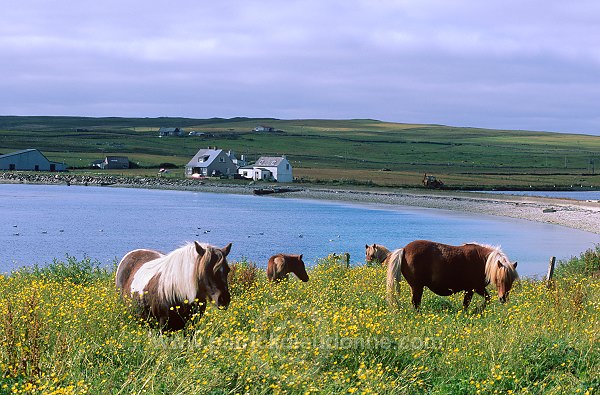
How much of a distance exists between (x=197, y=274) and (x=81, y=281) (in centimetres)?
858

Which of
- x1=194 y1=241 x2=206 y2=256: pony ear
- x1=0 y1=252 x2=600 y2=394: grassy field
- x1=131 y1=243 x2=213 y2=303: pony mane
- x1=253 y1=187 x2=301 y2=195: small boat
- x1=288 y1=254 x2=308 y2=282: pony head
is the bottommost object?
x1=253 y1=187 x2=301 y2=195: small boat

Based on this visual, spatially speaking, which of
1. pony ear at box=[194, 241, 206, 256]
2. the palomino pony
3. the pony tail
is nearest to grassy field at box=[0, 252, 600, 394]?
the palomino pony

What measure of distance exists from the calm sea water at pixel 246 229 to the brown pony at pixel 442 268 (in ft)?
59.5

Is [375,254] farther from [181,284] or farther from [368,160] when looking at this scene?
[368,160]

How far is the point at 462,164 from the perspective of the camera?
169250 millimetres

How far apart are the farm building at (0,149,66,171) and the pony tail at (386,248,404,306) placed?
439 feet

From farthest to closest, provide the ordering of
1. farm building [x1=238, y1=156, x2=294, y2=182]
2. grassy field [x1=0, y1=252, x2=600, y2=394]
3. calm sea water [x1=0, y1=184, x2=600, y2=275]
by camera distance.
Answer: farm building [x1=238, y1=156, x2=294, y2=182] < calm sea water [x1=0, y1=184, x2=600, y2=275] < grassy field [x1=0, y1=252, x2=600, y2=394]

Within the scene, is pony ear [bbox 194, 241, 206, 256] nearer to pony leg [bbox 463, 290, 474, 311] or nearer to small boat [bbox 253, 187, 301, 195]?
pony leg [bbox 463, 290, 474, 311]

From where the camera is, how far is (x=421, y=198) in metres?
96.2

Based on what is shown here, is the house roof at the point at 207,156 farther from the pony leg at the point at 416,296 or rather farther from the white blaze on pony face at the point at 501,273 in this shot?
the white blaze on pony face at the point at 501,273

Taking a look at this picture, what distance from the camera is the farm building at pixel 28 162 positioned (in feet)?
461

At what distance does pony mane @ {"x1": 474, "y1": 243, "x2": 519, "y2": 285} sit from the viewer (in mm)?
13523

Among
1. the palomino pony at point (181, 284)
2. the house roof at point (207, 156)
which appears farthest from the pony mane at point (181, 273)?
the house roof at point (207, 156)

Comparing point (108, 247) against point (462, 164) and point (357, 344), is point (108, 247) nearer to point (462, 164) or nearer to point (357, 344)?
point (357, 344)
